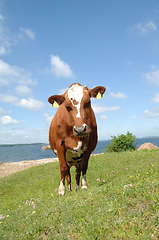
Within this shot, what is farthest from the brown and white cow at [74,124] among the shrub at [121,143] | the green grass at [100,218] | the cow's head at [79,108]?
the shrub at [121,143]

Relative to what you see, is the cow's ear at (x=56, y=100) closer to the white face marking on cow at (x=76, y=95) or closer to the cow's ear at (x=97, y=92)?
the white face marking on cow at (x=76, y=95)

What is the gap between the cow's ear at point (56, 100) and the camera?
6039 millimetres

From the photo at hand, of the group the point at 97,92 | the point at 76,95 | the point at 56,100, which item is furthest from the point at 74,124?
the point at 97,92

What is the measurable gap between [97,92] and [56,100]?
152 cm

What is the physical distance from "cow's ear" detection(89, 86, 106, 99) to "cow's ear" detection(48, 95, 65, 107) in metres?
1.06

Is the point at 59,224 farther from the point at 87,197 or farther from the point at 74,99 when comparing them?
the point at 74,99

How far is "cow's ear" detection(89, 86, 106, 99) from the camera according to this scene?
602 cm

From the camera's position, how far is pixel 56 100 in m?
6.12

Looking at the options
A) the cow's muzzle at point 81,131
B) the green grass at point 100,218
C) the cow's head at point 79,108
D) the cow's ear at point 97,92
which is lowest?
the green grass at point 100,218

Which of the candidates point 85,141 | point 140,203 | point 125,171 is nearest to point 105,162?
point 125,171

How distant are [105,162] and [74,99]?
13.7 meters

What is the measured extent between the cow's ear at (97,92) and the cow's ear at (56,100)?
1060 millimetres

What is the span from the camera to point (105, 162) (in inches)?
696

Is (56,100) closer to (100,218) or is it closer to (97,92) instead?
(97,92)
